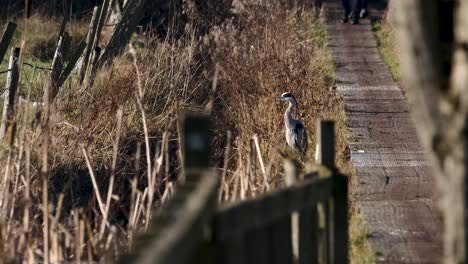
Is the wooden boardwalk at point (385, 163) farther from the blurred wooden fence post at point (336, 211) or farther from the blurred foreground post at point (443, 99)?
the blurred foreground post at point (443, 99)

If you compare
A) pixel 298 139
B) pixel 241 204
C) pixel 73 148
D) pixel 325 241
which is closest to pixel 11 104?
pixel 73 148

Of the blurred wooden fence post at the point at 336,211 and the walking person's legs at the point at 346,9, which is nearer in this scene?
the blurred wooden fence post at the point at 336,211

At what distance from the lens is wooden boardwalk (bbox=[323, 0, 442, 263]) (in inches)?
285

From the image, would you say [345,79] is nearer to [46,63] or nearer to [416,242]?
[46,63]

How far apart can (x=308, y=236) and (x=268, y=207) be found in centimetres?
84

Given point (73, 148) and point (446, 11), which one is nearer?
point (446, 11)

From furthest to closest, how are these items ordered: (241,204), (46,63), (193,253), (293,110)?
(46,63) → (293,110) → (241,204) → (193,253)

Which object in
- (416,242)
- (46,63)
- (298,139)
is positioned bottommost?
(416,242)

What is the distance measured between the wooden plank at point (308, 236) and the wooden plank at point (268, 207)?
2.5 inches

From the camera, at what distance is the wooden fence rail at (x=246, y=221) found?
3.52 meters

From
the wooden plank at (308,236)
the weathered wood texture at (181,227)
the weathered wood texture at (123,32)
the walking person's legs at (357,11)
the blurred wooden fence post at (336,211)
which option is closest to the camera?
the weathered wood texture at (181,227)

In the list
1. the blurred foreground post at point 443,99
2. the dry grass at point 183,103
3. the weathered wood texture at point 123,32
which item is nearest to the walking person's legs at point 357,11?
the dry grass at point 183,103

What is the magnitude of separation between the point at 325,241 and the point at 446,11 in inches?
57.1

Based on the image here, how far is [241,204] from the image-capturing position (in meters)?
4.11
